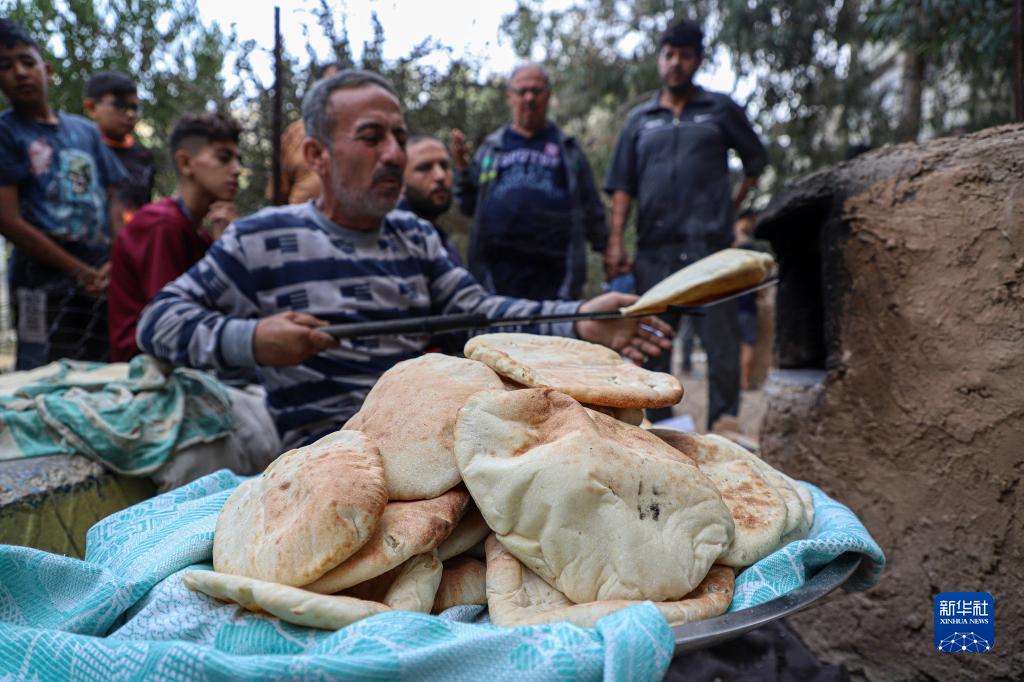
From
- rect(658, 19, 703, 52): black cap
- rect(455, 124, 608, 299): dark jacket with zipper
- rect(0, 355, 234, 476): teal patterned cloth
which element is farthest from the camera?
rect(455, 124, 608, 299): dark jacket with zipper

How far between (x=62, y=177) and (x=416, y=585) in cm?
362

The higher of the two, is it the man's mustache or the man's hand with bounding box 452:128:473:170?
the man's hand with bounding box 452:128:473:170

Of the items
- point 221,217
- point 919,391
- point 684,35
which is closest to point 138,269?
point 221,217

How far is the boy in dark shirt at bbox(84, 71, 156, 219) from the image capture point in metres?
4.20

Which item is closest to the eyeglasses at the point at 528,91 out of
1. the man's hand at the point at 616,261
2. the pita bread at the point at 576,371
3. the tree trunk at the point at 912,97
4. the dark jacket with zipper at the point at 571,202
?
the dark jacket with zipper at the point at 571,202

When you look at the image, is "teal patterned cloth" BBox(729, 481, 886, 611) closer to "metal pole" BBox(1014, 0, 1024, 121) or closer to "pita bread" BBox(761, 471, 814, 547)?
"pita bread" BBox(761, 471, 814, 547)

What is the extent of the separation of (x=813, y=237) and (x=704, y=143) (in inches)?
80.9

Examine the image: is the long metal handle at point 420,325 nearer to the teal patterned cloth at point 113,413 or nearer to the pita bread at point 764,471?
A: the pita bread at point 764,471

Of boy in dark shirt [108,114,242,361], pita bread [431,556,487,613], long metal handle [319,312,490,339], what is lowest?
pita bread [431,556,487,613]

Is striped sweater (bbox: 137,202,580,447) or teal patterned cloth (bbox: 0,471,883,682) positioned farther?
striped sweater (bbox: 137,202,580,447)

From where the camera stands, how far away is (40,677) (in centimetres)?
84

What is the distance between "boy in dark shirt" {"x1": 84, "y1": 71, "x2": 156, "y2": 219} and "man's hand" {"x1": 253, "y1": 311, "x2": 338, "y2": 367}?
2773 mm

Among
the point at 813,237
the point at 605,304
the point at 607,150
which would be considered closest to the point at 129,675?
the point at 605,304

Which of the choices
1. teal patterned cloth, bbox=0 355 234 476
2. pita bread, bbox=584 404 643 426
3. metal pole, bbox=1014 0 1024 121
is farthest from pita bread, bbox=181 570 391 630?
metal pole, bbox=1014 0 1024 121
